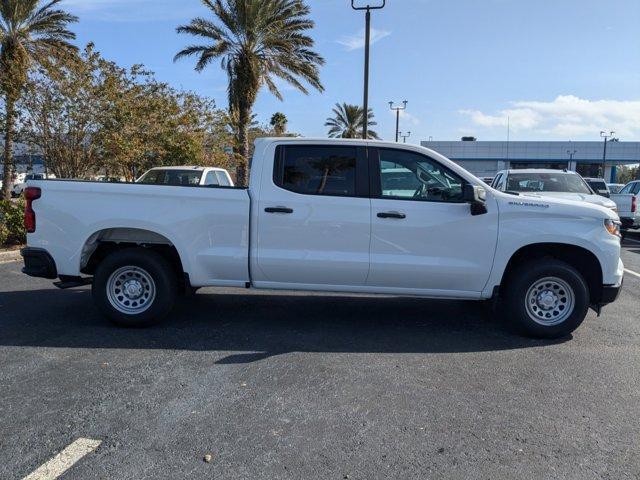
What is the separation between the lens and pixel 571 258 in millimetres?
6066

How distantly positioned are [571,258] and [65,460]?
511 cm

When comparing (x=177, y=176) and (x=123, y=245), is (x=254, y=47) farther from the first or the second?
(x=123, y=245)

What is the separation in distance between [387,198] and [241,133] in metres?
19.6

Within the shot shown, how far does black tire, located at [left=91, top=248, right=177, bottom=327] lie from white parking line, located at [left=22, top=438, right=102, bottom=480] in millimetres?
2501

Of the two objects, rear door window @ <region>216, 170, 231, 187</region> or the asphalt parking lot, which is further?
rear door window @ <region>216, 170, 231, 187</region>

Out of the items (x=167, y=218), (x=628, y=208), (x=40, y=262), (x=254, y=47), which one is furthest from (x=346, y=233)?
(x=254, y=47)

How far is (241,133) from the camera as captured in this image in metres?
24.5

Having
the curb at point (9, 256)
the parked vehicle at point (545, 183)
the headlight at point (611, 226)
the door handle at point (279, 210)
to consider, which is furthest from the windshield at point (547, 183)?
the curb at point (9, 256)

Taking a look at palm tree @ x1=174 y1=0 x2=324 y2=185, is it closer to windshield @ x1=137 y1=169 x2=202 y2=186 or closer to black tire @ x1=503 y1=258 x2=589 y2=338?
windshield @ x1=137 y1=169 x2=202 y2=186

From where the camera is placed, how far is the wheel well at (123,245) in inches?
237

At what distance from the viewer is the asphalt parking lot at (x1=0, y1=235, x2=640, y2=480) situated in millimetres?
3363

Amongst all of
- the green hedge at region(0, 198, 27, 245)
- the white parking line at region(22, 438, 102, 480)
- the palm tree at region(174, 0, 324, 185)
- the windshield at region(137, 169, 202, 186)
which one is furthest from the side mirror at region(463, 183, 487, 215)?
the palm tree at region(174, 0, 324, 185)

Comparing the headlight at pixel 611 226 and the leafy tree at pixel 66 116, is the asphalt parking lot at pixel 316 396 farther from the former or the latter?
the leafy tree at pixel 66 116

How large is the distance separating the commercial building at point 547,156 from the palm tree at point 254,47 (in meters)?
42.9
